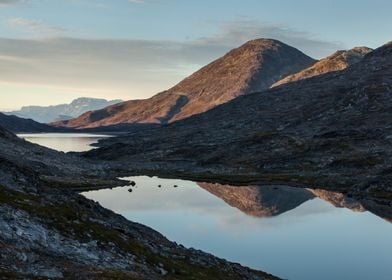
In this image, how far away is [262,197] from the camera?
112938mm

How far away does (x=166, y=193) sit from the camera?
119375mm

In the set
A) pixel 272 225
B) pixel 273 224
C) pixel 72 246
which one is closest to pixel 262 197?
pixel 273 224

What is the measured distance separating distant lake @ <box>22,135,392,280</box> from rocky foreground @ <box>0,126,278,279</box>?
11.2m

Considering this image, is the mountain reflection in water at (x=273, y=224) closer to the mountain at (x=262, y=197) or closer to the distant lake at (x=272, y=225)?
the distant lake at (x=272, y=225)

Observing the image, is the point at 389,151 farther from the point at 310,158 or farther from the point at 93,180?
the point at 93,180

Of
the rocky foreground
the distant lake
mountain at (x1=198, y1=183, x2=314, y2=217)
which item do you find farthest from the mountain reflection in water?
the rocky foreground

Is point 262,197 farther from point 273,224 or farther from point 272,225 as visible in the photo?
point 272,225

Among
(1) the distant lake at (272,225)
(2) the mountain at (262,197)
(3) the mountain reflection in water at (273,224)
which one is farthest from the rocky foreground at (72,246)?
(2) the mountain at (262,197)

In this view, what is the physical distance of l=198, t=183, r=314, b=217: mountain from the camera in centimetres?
10188

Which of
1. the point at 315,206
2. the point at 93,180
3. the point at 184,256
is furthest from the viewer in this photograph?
the point at 93,180

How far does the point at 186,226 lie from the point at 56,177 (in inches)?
2141

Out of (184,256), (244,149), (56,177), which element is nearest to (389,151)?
(244,149)

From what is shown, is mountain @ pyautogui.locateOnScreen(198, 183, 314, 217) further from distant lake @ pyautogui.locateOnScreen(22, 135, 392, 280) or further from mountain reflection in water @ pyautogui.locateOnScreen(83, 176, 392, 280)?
mountain reflection in water @ pyautogui.locateOnScreen(83, 176, 392, 280)

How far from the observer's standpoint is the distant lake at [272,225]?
5920 centimetres
